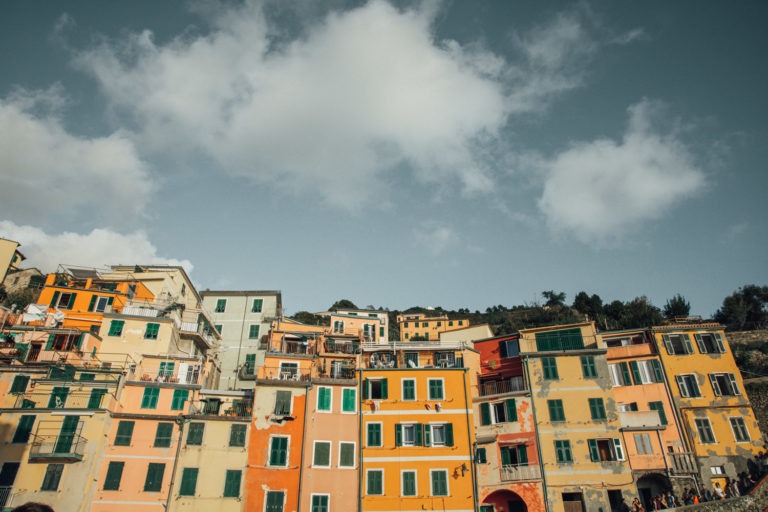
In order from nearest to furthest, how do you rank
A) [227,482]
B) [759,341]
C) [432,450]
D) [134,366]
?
[227,482]
[432,450]
[134,366]
[759,341]

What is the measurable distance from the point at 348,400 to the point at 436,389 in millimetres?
7689

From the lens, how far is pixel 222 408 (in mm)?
43219

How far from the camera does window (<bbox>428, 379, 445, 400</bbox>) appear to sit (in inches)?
1736

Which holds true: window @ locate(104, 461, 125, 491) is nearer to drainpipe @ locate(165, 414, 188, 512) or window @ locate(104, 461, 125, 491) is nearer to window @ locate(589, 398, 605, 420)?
drainpipe @ locate(165, 414, 188, 512)

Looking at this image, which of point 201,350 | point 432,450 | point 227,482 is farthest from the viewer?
point 201,350

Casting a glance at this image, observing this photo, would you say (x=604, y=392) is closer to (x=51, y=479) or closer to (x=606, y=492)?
(x=606, y=492)

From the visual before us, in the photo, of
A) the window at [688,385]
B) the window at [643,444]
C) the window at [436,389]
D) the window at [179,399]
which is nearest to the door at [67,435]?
the window at [179,399]

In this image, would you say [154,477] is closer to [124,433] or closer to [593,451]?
[124,433]

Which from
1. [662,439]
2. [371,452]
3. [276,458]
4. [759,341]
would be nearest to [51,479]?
[276,458]

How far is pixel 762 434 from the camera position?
142 feet

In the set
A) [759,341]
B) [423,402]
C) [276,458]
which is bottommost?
[276,458]

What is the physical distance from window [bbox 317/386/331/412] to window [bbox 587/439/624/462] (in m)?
21.6

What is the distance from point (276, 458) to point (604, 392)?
27.8 meters

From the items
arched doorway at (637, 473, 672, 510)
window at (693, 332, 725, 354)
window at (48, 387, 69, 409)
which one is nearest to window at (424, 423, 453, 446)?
arched doorway at (637, 473, 672, 510)
